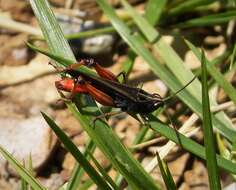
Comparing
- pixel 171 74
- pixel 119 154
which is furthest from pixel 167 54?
pixel 119 154

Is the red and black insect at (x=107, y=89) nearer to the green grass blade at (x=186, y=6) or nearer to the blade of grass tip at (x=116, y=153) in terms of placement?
the blade of grass tip at (x=116, y=153)

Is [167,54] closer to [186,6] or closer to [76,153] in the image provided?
[186,6]

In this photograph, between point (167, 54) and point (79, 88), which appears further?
point (167, 54)

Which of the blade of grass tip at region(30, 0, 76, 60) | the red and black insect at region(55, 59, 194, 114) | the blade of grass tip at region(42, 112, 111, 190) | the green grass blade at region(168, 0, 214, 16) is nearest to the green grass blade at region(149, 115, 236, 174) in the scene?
the red and black insect at region(55, 59, 194, 114)

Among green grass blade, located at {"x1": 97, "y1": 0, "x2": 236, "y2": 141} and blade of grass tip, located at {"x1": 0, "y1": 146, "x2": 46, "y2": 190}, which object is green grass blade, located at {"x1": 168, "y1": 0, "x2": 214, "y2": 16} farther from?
blade of grass tip, located at {"x1": 0, "y1": 146, "x2": 46, "y2": 190}

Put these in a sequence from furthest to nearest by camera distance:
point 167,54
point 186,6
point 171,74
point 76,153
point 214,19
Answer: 1. point 186,6
2. point 214,19
3. point 167,54
4. point 171,74
5. point 76,153

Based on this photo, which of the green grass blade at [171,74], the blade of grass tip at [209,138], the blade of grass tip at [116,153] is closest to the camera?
the blade of grass tip at [209,138]

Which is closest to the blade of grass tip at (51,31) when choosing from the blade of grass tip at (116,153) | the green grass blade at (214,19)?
the blade of grass tip at (116,153)

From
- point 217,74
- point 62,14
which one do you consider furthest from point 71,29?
point 217,74
